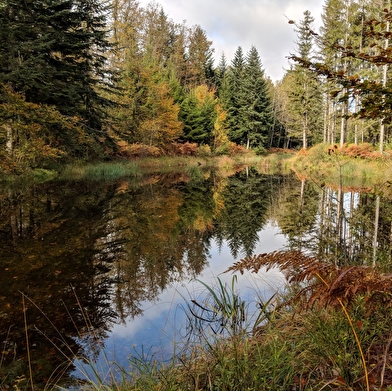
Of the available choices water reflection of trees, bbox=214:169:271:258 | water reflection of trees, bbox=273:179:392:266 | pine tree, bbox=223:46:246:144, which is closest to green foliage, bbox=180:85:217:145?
pine tree, bbox=223:46:246:144

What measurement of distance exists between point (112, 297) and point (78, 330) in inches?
34.7

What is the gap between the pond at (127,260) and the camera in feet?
10.8

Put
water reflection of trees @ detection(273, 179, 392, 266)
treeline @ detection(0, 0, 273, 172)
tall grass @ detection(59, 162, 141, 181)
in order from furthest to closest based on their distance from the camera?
tall grass @ detection(59, 162, 141, 181), treeline @ detection(0, 0, 273, 172), water reflection of trees @ detection(273, 179, 392, 266)

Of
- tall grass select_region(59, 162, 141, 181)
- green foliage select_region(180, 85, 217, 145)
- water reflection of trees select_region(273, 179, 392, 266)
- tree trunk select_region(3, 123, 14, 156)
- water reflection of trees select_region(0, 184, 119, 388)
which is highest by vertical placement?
green foliage select_region(180, 85, 217, 145)

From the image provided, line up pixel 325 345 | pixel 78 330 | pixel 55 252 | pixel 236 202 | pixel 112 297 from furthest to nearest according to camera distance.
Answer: pixel 236 202 → pixel 55 252 → pixel 112 297 → pixel 78 330 → pixel 325 345

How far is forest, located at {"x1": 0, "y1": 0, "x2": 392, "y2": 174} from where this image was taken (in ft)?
38.7

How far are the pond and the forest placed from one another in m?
2.00

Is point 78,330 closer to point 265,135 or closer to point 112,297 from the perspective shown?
point 112,297

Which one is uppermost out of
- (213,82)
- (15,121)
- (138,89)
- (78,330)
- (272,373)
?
(213,82)

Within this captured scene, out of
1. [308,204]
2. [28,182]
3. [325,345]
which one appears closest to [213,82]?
[28,182]

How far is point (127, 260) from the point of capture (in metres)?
5.80

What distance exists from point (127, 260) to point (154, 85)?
25.2 m

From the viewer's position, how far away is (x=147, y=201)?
11.7m

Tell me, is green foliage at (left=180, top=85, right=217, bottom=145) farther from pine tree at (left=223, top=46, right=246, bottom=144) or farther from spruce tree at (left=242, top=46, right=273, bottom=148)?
spruce tree at (left=242, top=46, right=273, bottom=148)
